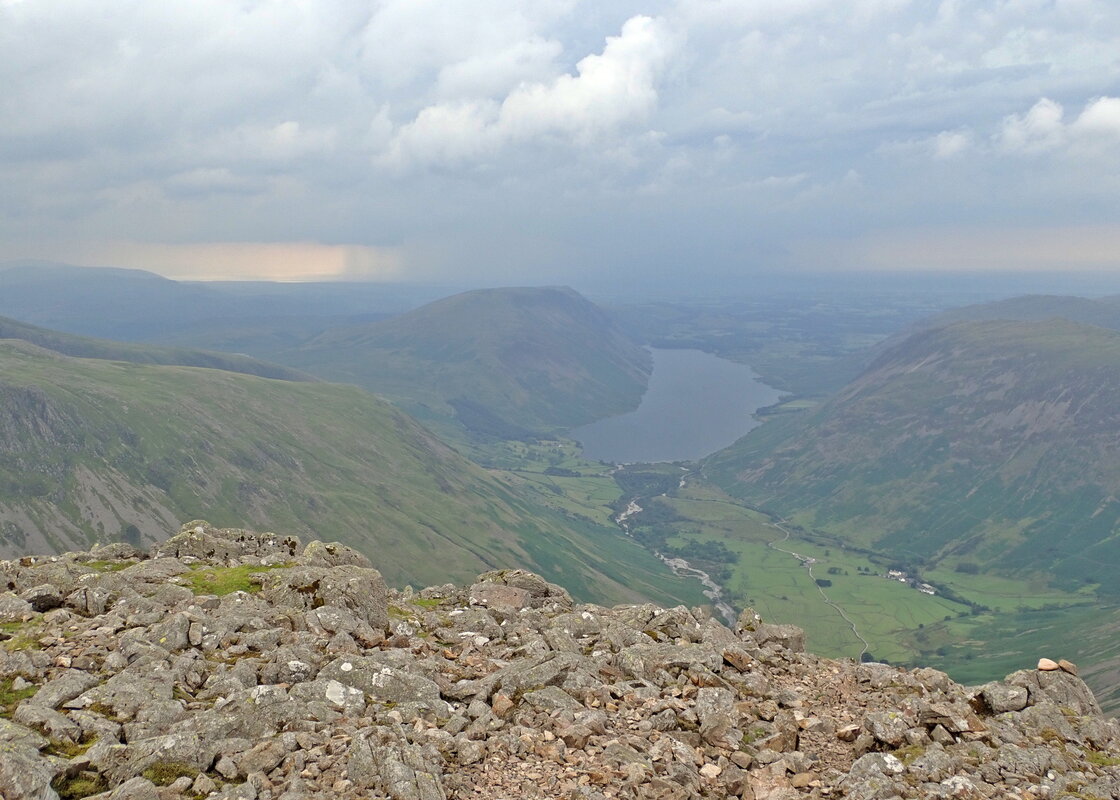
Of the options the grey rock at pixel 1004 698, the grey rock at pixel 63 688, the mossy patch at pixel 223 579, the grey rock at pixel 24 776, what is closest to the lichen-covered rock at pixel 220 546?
the mossy patch at pixel 223 579

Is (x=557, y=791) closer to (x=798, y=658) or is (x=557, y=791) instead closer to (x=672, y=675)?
(x=672, y=675)

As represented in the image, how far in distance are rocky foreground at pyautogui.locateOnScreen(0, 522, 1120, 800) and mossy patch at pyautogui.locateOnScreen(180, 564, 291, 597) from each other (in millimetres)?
195

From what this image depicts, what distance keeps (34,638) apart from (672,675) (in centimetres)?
2261

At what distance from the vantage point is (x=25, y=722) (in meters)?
18.5

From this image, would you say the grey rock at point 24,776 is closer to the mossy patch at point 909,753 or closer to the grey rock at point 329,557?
the grey rock at point 329,557

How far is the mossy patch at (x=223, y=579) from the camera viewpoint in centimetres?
3062

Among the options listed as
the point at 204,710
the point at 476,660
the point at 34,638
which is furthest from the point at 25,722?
the point at 476,660

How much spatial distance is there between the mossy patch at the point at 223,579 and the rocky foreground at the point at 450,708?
0.64 ft

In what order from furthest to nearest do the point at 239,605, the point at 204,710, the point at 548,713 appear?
1. the point at 239,605
2. the point at 548,713
3. the point at 204,710

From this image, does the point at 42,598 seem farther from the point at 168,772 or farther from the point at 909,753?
the point at 909,753

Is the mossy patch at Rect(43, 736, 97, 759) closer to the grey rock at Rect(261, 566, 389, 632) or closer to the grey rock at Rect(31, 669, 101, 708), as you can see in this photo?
the grey rock at Rect(31, 669, 101, 708)

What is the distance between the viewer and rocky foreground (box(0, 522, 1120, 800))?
17469mm

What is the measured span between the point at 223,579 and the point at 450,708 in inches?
645

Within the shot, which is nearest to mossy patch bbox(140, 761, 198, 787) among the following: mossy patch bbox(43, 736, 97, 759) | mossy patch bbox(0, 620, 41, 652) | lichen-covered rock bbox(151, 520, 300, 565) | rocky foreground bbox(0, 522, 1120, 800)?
rocky foreground bbox(0, 522, 1120, 800)
